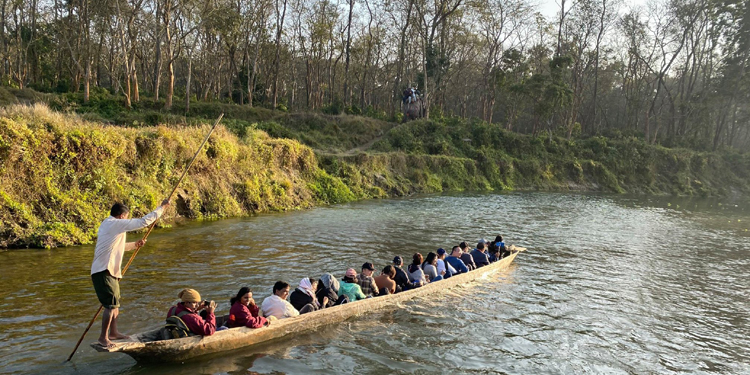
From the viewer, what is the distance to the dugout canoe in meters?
6.28

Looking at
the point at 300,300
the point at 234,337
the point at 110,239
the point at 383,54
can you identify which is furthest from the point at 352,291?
the point at 383,54

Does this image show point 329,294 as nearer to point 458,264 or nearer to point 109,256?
point 109,256

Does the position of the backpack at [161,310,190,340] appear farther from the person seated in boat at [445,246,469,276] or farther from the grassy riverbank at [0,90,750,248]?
the grassy riverbank at [0,90,750,248]

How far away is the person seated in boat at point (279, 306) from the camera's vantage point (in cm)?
803

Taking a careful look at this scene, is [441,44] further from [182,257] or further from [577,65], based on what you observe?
[182,257]

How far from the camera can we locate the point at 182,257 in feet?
42.3

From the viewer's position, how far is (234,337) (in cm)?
708

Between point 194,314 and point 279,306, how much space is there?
1593 mm

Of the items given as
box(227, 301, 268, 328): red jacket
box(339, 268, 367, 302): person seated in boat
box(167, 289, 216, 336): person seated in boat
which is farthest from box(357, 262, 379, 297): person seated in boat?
box(167, 289, 216, 336): person seated in boat

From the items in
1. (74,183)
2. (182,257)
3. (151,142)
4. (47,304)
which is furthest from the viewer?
(151,142)

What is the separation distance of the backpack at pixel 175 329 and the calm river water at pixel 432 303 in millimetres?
433

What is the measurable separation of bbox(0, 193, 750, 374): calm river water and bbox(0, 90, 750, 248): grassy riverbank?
74.0 inches

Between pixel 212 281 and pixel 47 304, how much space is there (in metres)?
3.23

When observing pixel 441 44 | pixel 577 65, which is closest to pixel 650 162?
pixel 577 65
